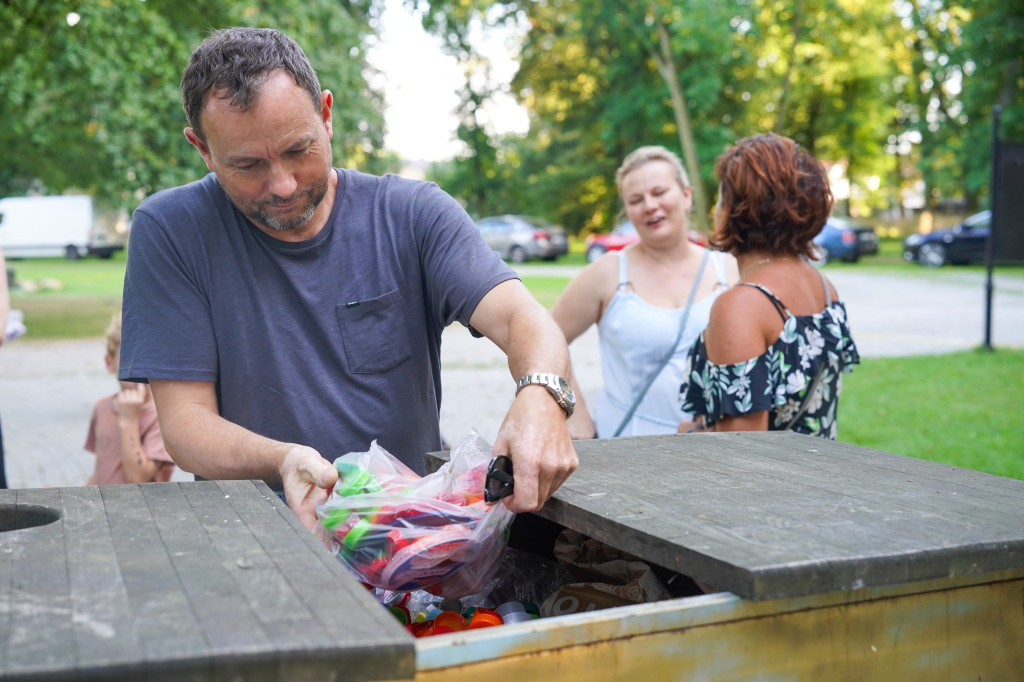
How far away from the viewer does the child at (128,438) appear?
172 inches

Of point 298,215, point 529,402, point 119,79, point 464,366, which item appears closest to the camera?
point 529,402

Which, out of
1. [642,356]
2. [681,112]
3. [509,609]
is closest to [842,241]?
[681,112]

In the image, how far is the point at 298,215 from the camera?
7.54 ft

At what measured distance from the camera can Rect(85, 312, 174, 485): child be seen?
4.36 m

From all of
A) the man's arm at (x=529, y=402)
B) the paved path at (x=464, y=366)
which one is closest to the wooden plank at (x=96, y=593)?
the man's arm at (x=529, y=402)

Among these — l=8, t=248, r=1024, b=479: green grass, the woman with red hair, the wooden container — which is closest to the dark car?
l=8, t=248, r=1024, b=479: green grass

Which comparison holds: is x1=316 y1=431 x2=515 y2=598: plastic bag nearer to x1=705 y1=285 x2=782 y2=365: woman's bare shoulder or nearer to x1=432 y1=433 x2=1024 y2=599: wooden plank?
x1=432 y1=433 x2=1024 y2=599: wooden plank

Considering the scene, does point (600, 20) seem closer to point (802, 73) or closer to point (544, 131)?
point (802, 73)

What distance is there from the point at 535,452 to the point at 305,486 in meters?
0.47

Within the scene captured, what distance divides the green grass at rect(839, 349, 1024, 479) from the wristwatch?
4.76 meters

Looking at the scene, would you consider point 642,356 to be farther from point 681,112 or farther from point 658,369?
point 681,112

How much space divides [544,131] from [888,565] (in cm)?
4120

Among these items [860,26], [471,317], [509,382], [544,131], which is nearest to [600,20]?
[860,26]

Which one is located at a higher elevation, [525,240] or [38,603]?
[38,603]
